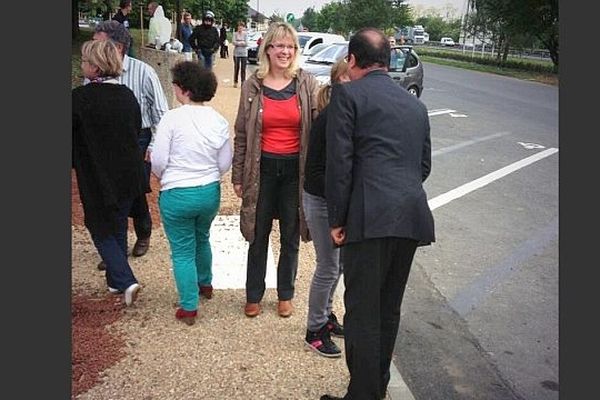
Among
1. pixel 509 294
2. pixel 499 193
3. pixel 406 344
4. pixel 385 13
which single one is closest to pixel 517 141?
pixel 499 193

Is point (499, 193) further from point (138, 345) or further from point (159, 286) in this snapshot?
point (138, 345)

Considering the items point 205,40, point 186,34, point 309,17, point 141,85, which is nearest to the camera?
point 141,85

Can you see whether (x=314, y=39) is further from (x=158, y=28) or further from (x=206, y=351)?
(x=206, y=351)

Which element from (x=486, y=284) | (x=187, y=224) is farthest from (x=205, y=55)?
(x=187, y=224)

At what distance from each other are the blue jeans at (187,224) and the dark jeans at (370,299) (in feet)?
3.98

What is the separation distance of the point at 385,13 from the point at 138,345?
207 ft

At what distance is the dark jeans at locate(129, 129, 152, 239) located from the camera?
498 centimetres

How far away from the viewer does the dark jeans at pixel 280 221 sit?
4062mm

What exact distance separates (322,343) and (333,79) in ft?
5.49

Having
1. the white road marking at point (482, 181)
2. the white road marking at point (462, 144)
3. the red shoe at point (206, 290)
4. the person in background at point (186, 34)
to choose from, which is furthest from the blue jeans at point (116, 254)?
the person in background at point (186, 34)

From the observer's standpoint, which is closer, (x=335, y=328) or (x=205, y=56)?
(x=335, y=328)

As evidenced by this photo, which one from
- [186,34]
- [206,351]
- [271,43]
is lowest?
[206,351]

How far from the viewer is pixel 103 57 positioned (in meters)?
4.04

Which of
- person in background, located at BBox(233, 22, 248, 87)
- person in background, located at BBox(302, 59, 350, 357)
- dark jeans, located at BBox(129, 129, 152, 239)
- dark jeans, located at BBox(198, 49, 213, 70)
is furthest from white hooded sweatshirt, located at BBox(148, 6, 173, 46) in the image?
person in background, located at BBox(302, 59, 350, 357)
